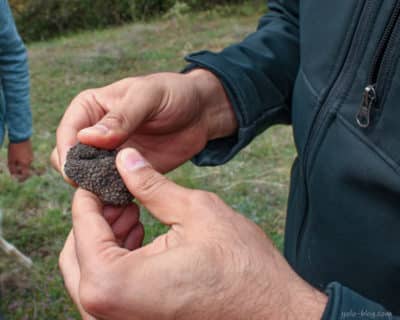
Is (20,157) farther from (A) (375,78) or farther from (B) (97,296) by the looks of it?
(A) (375,78)

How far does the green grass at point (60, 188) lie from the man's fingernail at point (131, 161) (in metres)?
2.00

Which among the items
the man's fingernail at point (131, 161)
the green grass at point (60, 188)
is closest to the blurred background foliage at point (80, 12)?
the green grass at point (60, 188)

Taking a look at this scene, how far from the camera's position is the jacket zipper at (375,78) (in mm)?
1196

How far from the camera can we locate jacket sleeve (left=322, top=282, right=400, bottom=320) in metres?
1.04

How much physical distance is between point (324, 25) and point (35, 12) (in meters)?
16.9

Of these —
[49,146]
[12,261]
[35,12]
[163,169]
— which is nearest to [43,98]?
[49,146]

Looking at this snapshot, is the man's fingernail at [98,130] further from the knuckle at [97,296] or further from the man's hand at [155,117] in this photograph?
the knuckle at [97,296]

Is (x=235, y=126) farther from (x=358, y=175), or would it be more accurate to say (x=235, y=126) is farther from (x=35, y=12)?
(x=35, y=12)

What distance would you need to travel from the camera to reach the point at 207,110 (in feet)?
6.19

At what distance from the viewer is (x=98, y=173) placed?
1.56m

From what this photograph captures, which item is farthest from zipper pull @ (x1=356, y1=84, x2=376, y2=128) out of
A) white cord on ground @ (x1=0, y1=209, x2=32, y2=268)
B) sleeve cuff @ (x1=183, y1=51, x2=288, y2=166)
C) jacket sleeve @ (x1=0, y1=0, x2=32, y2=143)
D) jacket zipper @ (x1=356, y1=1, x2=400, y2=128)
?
white cord on ground @ (x1=0, y1=209, x2=32, y2=268)

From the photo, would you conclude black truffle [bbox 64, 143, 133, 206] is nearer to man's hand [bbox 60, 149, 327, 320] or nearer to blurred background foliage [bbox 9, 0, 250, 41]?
man's hand [bbox 60, 149, 327, 320]

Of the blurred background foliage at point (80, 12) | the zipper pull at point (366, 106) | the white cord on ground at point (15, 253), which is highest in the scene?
the zipper pull at point (366, 106)

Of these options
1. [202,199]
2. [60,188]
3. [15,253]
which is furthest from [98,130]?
[60,188]
